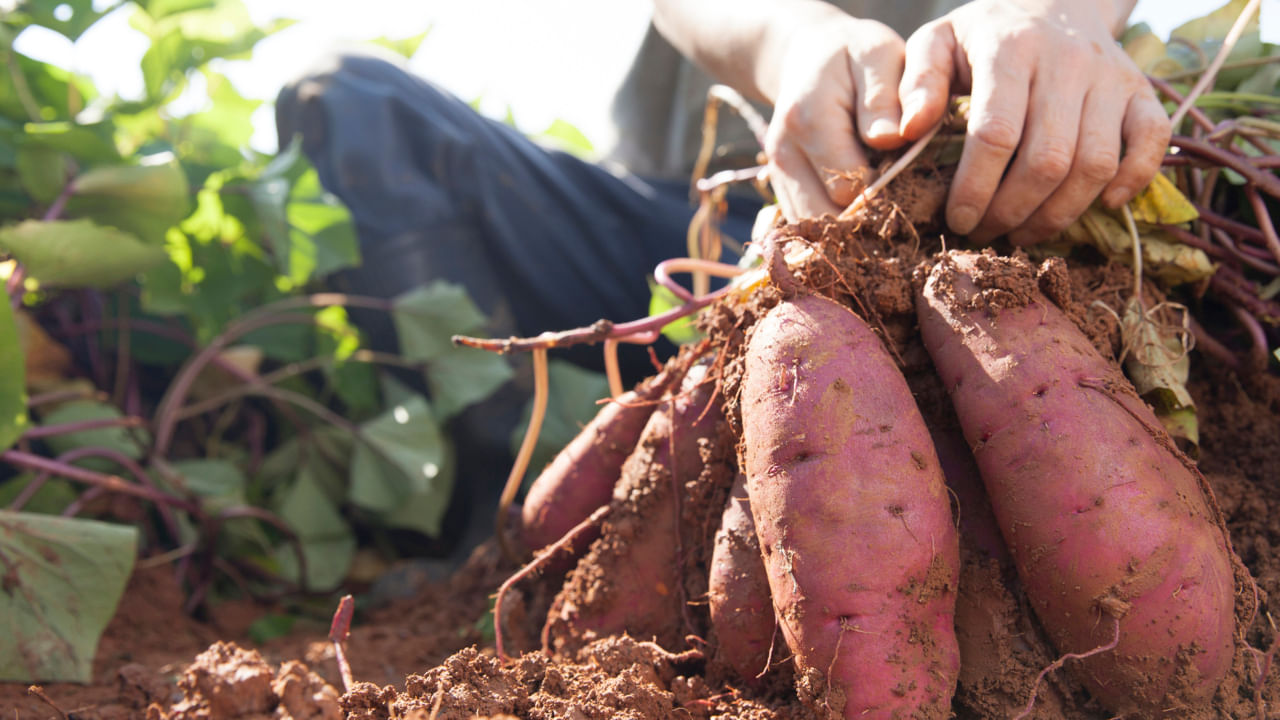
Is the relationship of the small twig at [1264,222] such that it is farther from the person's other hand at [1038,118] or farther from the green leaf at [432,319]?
the green leaf at [432,319]

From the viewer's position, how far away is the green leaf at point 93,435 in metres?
1.80

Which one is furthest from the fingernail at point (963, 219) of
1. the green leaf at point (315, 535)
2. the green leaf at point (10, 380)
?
the green leaf at point (315, 535)

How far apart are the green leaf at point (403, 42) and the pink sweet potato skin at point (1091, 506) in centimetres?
290

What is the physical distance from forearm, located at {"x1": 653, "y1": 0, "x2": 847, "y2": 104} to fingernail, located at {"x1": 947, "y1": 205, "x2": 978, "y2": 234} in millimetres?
495

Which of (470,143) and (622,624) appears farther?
(470,143)

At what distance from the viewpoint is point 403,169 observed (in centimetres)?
235

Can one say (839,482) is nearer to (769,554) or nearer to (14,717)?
(769,554)

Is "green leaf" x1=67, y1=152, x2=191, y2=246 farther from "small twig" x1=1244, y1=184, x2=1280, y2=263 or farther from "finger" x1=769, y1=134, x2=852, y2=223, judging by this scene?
"small twig" x1=1244, y1=184, x2=1280, y2=263

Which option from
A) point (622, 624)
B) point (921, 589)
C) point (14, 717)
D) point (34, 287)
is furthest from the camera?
point (34, 287)

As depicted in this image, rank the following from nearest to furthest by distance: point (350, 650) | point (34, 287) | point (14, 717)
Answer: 1. point (14, 717)
2. point (350, 650)
3. point (34, 287)

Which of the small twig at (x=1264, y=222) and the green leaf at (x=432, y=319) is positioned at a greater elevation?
the small twig at (x=1264, y=222)

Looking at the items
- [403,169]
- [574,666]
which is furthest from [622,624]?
[403,169]

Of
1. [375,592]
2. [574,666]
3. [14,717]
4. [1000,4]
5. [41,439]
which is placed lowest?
[375,592]

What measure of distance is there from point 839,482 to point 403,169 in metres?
1.88
